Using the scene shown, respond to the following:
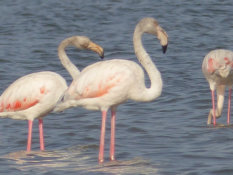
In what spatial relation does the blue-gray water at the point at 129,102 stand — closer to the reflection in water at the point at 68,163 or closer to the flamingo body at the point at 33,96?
the reflection in water at the point at 68,163

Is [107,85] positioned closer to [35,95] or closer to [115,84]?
[115,84]

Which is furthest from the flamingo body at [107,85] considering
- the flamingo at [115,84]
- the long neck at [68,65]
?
the long neck at [68,65]

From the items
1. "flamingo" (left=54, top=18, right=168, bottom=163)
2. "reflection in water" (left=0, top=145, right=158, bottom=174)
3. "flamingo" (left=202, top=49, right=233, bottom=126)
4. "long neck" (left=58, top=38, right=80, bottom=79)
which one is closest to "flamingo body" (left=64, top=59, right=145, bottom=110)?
"flamingo" (left=54, top=18, right=168, bottom=163)

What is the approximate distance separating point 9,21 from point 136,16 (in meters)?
3.30

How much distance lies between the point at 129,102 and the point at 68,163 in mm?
3841

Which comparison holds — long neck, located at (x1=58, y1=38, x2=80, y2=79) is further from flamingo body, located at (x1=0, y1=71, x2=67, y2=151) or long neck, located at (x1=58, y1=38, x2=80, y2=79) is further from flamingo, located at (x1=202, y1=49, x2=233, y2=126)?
flamingo, located at (x1=202, y1=49, x2=233, y2=126)

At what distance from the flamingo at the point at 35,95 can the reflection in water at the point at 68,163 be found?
0.63ft

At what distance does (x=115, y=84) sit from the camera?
7.52 m

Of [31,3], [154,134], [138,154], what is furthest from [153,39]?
[138,154]

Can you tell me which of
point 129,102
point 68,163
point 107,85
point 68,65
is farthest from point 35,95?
point 129,102

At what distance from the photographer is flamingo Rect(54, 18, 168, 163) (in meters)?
7.52

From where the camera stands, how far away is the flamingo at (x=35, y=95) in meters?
8.24

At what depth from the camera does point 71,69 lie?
8594 mm

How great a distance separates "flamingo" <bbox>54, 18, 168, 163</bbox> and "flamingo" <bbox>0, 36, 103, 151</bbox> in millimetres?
443
